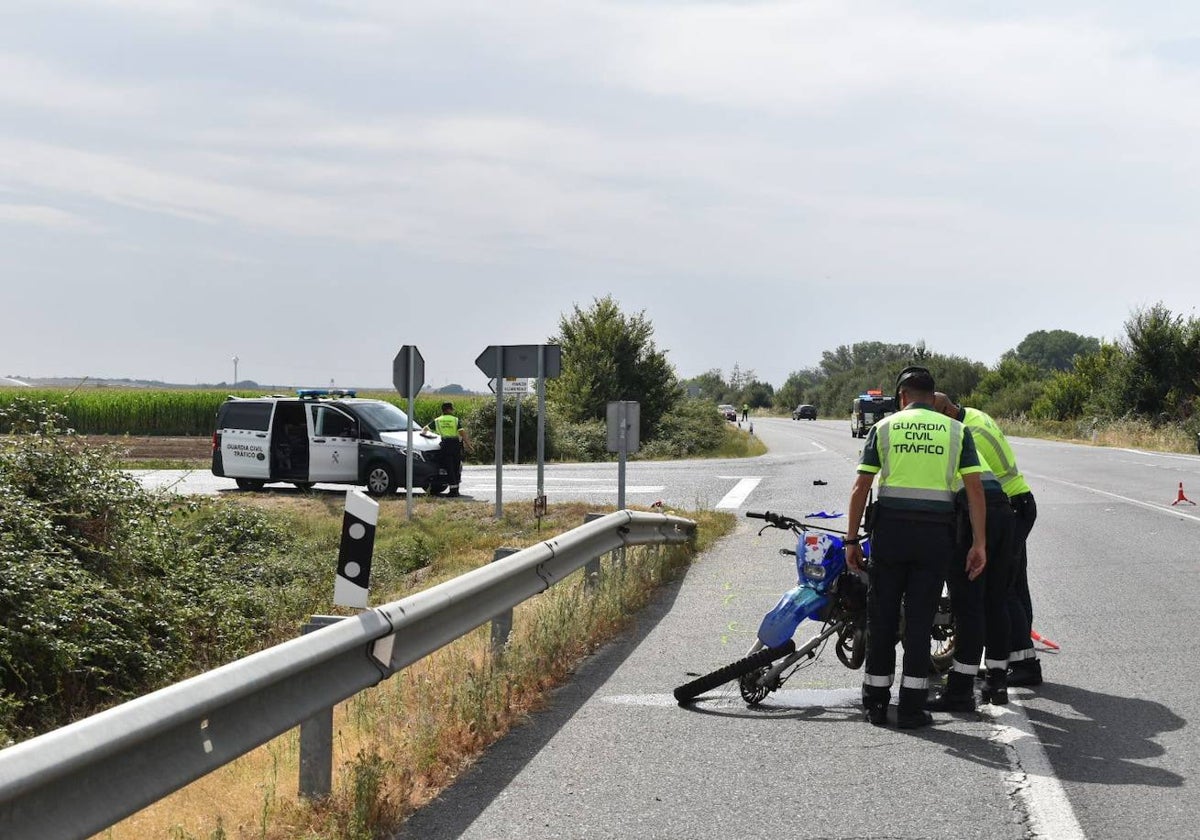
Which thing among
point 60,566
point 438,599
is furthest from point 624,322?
point 438,599

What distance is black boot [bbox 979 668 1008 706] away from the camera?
7.34 metres

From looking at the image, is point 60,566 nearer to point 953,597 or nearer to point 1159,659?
point 953,597

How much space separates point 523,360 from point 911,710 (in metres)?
11.6

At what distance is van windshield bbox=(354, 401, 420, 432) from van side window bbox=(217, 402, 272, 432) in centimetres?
167

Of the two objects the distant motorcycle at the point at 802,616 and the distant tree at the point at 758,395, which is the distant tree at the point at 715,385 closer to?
the distant tree at the point at 758,395

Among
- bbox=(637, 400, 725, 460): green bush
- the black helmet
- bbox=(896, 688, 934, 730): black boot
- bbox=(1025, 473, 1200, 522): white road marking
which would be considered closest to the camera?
bbox=(896, 688, 934, 730): black boot

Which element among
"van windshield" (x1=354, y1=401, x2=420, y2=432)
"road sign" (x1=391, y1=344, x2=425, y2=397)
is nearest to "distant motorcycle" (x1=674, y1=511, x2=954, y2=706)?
"road sign" (x1=391, y1=344, x2=425, y2=397)

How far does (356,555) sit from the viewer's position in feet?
19.2

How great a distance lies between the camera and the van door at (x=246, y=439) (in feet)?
80.3

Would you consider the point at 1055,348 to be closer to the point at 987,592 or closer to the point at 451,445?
the point at 451,445

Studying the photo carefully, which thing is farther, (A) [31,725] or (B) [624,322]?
(B) [624,322]

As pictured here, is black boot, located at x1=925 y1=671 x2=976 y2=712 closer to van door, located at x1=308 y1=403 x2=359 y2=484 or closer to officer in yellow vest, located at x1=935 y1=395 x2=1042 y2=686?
officer in yellow vest, located at x1=935 y1=395 x2=1042 y2=686

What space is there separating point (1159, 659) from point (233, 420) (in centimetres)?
1918

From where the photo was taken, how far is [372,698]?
7.09 metres
